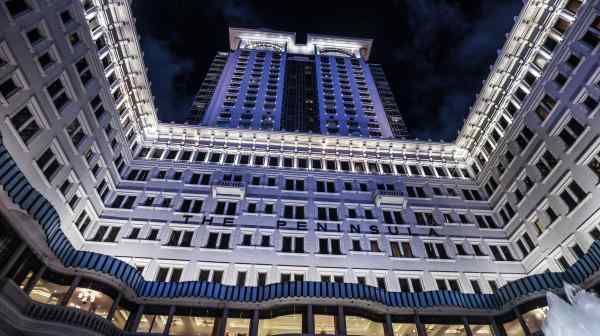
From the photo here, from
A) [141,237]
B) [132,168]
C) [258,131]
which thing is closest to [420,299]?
[141,237]

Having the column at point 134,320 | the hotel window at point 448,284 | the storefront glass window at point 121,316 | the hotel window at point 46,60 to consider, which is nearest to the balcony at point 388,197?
the hotel window at point 448,284

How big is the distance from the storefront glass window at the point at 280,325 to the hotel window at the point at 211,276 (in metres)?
5.28

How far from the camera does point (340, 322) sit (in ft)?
65.7

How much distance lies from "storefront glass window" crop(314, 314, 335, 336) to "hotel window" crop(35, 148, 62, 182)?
19879 mm

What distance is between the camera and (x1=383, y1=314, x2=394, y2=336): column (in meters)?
20.2

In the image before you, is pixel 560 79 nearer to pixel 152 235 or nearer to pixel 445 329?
pixel 445 329

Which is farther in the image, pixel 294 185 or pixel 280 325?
pixel 294 185

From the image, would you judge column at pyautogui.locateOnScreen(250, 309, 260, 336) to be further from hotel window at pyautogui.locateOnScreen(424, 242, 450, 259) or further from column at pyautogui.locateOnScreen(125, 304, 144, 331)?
hotel window at pyautogui.locateOnScreen(424, 242, 450, 259)

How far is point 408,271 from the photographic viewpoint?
2630 centimetres

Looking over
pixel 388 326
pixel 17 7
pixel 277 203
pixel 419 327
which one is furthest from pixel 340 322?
pixel 17 7

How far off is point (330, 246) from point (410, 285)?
21.8ft

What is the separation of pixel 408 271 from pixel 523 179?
516 inches

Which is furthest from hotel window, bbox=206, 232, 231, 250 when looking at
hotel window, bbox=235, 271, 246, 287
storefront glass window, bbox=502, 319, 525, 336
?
storefront glass window, bbox=502, 319, 525, 336

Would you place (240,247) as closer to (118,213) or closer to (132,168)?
(118,213)
